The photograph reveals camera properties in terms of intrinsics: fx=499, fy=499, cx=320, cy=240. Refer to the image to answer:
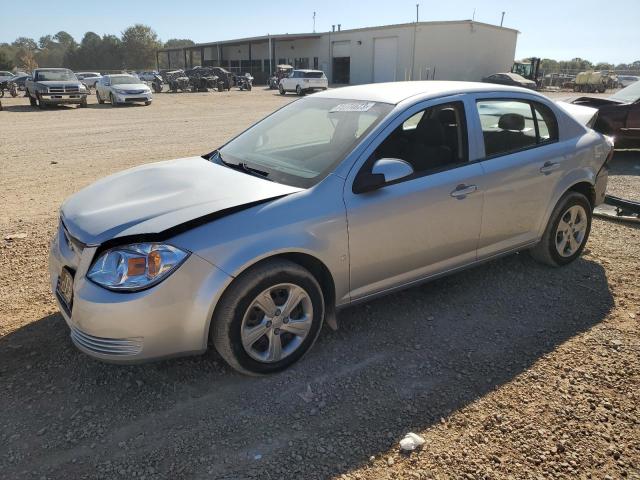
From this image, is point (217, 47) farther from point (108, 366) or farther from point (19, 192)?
point (108, 366)

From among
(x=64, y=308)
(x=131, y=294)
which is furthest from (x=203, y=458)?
(x=64, y=308)

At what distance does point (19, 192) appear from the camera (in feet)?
23.9

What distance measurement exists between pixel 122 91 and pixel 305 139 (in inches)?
907

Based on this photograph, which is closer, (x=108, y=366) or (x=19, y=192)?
(x=108, y=366)

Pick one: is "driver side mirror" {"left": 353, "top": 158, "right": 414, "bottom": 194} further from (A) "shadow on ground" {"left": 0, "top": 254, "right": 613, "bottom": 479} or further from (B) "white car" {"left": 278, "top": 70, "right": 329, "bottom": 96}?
(B) "white car" {"left": 278, "top": 70, "right": 329, "bottom": 96}

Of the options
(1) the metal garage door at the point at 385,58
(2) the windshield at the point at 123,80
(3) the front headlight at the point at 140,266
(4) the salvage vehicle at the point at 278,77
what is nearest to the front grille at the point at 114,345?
(3) the front headlight at the point at 140,266

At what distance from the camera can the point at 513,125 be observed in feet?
13.8

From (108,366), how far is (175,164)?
162 cm

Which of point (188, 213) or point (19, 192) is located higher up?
point (188, 213)

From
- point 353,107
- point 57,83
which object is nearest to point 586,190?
point 353,107

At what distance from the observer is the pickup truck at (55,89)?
2178cm

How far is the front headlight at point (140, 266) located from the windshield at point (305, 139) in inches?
36.9

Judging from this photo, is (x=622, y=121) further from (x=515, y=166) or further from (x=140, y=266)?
(x=140, y=266)

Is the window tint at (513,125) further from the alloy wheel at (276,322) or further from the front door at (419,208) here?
the alloy wheel at (276,322)
